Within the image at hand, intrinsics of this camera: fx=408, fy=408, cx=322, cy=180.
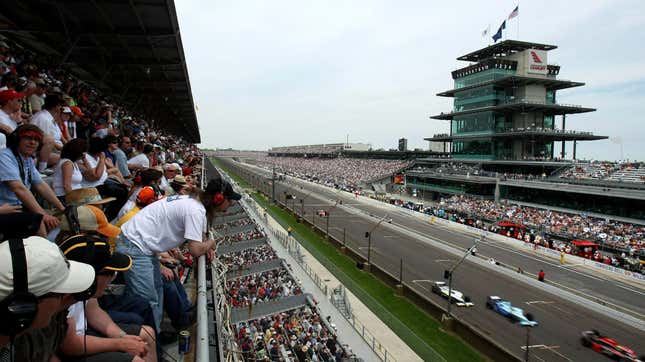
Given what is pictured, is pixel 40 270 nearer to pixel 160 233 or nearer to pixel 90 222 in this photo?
pixel 90 222

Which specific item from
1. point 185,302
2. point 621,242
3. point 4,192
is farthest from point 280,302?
point 621,242

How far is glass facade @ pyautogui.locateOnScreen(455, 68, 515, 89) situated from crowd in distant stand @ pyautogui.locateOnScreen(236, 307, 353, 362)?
61477 mm

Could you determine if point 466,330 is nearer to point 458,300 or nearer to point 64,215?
point 458,300

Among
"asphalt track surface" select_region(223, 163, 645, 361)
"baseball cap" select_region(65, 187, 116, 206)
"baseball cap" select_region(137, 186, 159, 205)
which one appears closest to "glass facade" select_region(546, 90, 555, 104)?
"asphalt track surface" select_region(223, 163, 645, 361)

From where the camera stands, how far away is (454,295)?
72.7 feet

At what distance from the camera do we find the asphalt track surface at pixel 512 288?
60.3ft

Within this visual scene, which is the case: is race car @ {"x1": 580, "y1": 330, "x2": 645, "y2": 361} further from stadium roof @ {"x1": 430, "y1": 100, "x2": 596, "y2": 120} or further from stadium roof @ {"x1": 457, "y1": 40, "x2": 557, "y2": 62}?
stadium roof @ {"x1": 457, "y1": 40, "x2": 557, "y2": 62}

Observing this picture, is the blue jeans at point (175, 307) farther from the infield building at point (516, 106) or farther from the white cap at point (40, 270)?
the infield building at point (516, 106)

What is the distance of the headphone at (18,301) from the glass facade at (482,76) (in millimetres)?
67745

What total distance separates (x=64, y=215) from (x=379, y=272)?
80.3 ft

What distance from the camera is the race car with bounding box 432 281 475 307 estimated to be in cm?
2189

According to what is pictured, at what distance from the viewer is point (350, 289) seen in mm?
23984

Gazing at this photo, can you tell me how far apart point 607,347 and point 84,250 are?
69.4 feet

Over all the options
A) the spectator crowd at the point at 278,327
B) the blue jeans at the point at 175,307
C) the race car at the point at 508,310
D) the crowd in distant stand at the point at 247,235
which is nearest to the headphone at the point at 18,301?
the blue jeans at the point at 175,307
